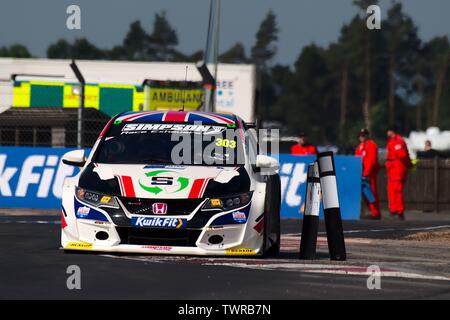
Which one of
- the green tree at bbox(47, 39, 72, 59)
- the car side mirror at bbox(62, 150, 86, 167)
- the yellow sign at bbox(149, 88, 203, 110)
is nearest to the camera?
the car side mirror at bbox(62, 150, 86, 167)

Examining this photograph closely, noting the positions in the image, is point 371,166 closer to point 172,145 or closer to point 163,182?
point 172,145

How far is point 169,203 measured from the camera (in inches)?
409

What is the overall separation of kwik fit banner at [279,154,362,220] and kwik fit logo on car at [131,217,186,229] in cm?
1132

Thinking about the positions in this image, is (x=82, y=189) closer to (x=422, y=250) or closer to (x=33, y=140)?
(x=422, y=250)

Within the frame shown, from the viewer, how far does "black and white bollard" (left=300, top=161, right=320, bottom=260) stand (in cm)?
1153

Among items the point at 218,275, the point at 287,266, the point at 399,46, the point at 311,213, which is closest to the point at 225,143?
the point at 311,213

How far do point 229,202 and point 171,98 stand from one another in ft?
67.5

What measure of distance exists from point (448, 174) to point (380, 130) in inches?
4033

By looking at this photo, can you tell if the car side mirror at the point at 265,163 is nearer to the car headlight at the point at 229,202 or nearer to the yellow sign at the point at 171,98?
the car headlight at the point at 229,202

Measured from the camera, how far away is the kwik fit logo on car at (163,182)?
1047 centimetres

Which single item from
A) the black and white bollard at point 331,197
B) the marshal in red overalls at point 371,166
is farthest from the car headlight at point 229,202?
the marshal in red overalls at point 371,166

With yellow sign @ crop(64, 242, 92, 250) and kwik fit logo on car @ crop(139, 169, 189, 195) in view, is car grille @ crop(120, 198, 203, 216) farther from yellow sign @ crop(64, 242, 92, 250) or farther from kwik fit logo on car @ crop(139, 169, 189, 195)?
yellow sign @ crop(64, 242, 92, 250)

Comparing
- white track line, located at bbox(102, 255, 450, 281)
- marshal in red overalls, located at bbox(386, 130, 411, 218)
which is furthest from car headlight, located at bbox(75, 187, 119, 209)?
marshal in red overalls, located at bbox(386, 130, 411, 218)

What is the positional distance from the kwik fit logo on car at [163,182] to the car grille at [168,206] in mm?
108
